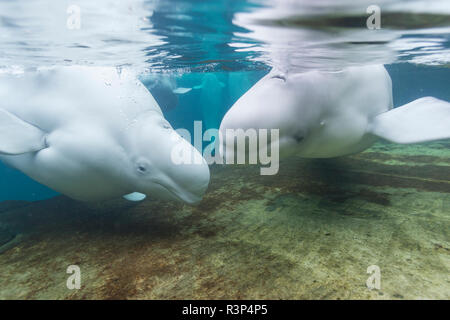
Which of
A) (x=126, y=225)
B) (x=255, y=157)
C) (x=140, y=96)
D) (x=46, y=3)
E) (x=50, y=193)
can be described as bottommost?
(x=50, y=193)

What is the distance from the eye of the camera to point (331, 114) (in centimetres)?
516

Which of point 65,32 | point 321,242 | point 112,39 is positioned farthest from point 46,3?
point 321,242

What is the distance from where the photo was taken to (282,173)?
23.4 ft

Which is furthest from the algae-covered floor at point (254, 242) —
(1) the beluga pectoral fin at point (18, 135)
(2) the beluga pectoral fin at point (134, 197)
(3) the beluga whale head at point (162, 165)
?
(1) the beluga pectoral fin at point (18, 135)

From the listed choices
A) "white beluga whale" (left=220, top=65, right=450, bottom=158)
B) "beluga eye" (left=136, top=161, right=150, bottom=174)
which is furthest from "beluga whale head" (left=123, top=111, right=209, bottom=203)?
"white beluga whale" (left=220, top=65, right=450, bottom=158)

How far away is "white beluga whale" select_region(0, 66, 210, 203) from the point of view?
14.6 ft

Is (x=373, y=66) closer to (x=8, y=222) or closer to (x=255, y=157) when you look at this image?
(x=255, y=157)
